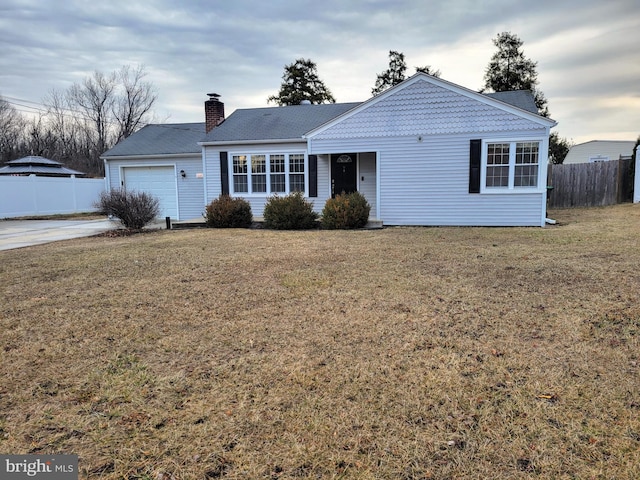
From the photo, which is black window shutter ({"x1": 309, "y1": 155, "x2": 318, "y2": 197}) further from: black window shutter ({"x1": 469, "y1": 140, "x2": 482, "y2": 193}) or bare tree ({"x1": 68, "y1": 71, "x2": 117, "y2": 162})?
bare tree ({"x1": 68, "y1": 71, "x2": 117, "y2": 162})

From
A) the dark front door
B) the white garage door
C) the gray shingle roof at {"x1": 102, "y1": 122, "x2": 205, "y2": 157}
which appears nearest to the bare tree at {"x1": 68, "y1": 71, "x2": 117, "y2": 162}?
the gray shingle roof at {"x1": 102, "y1": 122, "x2": 205, "y2": 157}

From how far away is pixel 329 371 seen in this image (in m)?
3.07

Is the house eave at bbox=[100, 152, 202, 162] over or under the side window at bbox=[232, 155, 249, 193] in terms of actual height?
over

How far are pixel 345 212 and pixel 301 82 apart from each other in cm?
2442

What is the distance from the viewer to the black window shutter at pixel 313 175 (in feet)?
45.1

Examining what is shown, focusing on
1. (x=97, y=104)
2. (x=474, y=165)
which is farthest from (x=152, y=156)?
(x=97, y=104)

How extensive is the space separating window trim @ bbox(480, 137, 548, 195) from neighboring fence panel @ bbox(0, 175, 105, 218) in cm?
1587

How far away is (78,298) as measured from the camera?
16.4ft

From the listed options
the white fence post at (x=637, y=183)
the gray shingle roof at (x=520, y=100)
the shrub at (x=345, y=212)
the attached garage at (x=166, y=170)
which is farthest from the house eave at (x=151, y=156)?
the white fence post at (x=637, y=183)

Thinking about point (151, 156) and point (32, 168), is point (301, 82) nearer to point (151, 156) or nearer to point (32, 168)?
A: point (151, 156)

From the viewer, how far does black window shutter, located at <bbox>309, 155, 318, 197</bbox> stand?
13758 millimetres

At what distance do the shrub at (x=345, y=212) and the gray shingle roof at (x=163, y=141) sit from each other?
6.78 m

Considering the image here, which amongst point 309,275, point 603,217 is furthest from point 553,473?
point 603,217

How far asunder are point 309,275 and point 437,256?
2.60 m
